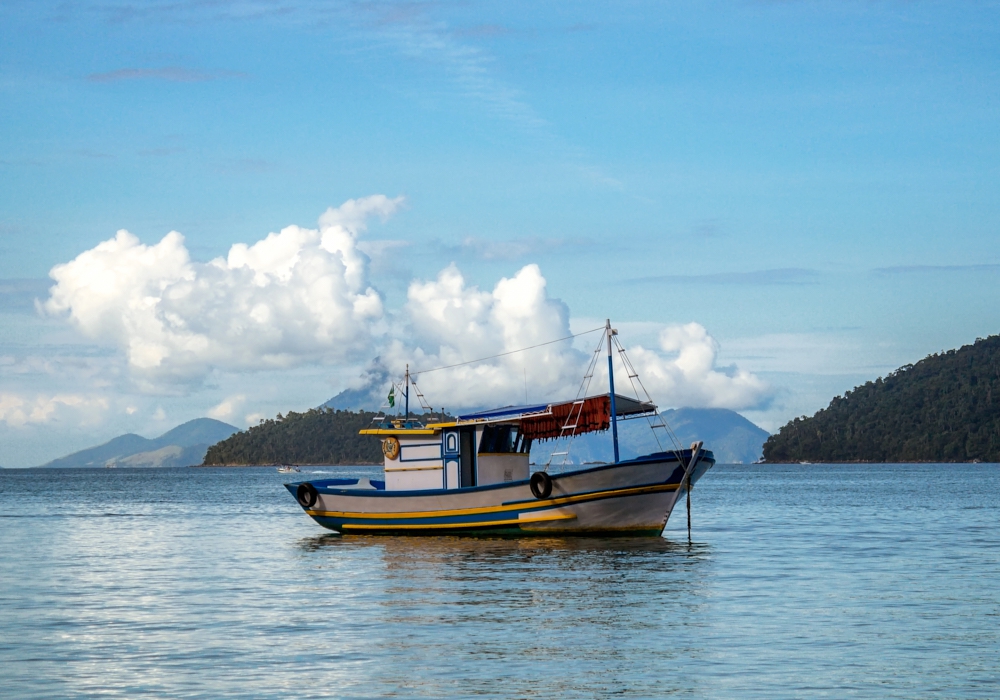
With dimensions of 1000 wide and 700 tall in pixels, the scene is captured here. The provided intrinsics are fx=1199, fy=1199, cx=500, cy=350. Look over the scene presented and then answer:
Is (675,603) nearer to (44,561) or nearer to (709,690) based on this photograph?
(709,690)

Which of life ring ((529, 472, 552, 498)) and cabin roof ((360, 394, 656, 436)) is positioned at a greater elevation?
cabin roof ((360, 394, 656, 436))

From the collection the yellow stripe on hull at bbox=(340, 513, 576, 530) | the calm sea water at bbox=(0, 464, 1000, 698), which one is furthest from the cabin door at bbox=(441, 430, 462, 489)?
the calm sea water at bbox=(0, 464, 1000, 698)

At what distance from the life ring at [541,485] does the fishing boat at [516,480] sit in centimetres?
3

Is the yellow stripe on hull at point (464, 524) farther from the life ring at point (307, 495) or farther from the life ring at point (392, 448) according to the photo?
the life ring at point (392, 448)

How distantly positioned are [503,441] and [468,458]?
5.20 feet

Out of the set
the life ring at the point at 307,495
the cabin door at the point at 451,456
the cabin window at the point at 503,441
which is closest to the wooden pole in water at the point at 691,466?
the cabin window at the point at 503,441

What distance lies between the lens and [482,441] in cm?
4416

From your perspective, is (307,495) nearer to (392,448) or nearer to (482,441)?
(392,448)

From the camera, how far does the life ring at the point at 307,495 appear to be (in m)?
49.2

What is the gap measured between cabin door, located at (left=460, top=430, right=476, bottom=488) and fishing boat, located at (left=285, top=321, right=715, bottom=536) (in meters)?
0.04

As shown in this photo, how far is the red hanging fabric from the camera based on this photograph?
42406 mm

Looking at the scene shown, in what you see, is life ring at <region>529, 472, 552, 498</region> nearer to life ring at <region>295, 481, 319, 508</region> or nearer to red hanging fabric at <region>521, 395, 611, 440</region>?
red hanging fabric at <region>521, 395, 611, 440</region>

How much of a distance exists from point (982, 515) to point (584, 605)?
49.4 metres

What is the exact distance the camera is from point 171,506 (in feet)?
301
